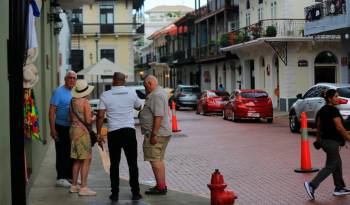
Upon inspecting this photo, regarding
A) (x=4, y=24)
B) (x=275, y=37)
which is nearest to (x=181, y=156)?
(x=4, y=24)

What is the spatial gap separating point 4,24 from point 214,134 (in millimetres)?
14862

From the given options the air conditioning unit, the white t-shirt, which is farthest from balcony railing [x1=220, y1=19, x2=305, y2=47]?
the white t-shirt

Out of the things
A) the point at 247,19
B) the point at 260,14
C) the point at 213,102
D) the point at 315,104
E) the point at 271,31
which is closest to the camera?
the point at 315,104

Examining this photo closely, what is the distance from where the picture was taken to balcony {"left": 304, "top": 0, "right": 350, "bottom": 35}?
83.0 ft

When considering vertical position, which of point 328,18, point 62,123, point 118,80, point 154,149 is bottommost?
point 154,149

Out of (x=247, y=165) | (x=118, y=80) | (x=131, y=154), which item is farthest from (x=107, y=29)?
(x=131, y=154)

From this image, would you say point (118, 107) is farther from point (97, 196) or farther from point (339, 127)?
point (339, 127)

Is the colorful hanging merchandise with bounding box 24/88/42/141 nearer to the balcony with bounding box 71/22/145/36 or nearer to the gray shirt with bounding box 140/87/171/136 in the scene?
the gray shirt with bounding box 140/87/171/136

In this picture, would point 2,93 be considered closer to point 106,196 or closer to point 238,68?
point 106,196

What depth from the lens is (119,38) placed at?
5491 cm

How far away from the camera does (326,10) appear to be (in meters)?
26.9

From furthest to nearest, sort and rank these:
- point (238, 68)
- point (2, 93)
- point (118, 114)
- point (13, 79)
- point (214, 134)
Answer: point (238, 68) → point (214, 134) → point (118, 114) → point (2, 93) → point (13, 79)

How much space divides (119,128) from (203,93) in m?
27.6

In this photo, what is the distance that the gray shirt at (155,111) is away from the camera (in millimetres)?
8992
